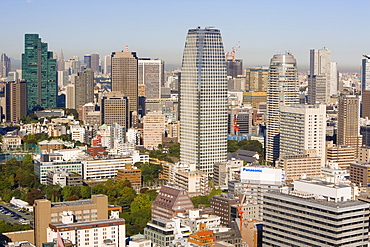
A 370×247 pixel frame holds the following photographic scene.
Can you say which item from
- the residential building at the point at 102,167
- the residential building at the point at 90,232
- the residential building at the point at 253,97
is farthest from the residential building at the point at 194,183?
the residential building at the point at 253,97

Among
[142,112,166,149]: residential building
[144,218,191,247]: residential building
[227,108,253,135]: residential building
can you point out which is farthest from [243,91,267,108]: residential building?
[144,218,191,247]: residential building

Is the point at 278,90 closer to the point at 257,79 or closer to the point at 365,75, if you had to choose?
the point at 257,79

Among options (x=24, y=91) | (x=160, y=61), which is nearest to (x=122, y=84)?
(x=24, y=91)

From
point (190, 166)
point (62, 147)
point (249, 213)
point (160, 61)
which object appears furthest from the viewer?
point (160, 61)

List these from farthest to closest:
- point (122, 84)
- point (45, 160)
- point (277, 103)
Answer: point (122, 84)
point (277, 103)
point (45, 160)

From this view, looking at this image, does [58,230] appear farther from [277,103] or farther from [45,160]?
[277,103]

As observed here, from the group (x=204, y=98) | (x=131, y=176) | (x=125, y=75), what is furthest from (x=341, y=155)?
(x=125, y=75)

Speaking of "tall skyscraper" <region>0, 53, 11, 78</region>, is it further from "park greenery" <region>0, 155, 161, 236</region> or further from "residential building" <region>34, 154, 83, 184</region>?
"residential building" <region>34, 154, 83, 184</region>
